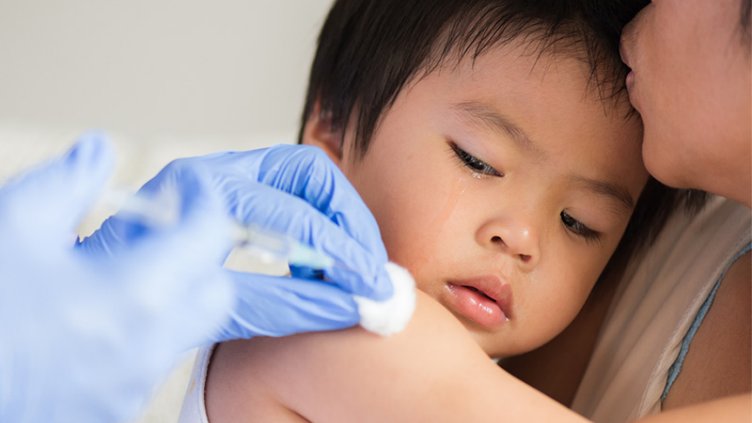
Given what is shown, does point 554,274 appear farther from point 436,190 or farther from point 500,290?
point 436,190

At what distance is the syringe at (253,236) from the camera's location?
2.54 feet

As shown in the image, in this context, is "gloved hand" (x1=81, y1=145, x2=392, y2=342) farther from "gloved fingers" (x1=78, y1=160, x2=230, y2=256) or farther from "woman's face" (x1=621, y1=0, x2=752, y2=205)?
"woman's face" (x1=621, y1=0, x2=752, y2=205)

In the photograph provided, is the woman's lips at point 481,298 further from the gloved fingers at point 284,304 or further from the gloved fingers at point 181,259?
the gloved fingers at point 181,259

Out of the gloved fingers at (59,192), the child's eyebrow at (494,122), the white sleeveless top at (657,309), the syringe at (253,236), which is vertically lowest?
the white sleeveless top at (657,309)

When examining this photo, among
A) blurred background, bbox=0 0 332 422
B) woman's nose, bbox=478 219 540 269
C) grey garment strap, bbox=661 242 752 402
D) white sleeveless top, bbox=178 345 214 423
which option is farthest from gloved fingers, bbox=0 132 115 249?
blurred background, bbox=0 0 332 422

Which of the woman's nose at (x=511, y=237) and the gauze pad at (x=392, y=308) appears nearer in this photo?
the gauze pad at (x=392, y=308)

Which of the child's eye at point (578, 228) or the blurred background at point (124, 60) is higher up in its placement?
the child's eye at point (578, 228)

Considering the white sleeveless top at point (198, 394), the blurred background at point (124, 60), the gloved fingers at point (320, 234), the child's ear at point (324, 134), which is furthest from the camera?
the blurred background at point (124, 60)

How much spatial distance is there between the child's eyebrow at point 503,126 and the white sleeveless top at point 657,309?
7.0 inches

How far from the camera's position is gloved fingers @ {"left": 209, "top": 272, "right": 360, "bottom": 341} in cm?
81

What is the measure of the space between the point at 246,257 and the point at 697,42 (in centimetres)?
95

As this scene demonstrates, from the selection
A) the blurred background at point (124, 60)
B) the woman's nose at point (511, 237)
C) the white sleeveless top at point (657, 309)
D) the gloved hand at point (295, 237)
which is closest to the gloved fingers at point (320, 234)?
the gloved hand at point (295, 237)

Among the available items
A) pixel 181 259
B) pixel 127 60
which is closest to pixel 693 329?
pixel 181 259

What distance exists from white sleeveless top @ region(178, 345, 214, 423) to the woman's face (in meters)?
0.57
